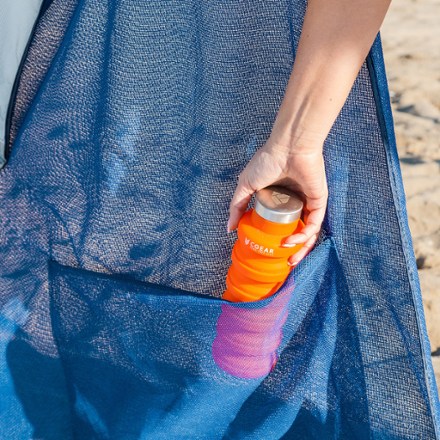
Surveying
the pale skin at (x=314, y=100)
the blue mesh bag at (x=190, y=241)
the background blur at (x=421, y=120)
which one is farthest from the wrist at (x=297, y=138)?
the background blur at (x=421, y=120)

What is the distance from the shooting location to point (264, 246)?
1.09 meters

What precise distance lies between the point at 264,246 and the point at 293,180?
13 cm

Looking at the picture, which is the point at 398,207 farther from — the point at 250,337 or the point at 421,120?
the point at 421,120

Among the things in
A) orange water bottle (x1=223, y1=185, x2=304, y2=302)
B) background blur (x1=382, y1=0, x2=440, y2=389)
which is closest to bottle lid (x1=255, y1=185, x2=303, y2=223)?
orange water bottle (x1=223, y1=185, x2=304, y2=302)

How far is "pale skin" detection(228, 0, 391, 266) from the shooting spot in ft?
3.10

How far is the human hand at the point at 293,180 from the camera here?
3.45 ft

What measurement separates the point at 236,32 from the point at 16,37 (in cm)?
43

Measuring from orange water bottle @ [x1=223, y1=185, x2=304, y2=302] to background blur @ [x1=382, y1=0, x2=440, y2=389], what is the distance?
0.99m

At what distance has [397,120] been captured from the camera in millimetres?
2811

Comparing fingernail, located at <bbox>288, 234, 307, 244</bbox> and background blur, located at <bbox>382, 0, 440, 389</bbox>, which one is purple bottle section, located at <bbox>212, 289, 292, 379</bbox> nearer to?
fingernail, located at <bbox>288, 234, 307, 244</bbox>

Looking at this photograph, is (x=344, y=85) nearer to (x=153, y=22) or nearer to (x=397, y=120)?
(x=153, y=22)

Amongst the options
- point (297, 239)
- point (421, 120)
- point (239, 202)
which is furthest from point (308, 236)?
point (421, 120)

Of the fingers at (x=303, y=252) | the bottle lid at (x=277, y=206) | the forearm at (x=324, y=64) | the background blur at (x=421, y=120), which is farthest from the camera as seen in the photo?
the background blur at (x=421, y=120)

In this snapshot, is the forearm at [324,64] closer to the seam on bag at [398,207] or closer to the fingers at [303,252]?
the seam on bag at [398,207]
